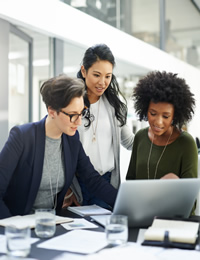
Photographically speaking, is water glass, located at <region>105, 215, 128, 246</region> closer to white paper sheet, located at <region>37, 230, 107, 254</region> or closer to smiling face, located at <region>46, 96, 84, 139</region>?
white paper sheet, located at <region>37, 230, 107, 254</region>

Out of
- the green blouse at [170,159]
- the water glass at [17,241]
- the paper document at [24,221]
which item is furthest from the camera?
the green blouse at [170,159]

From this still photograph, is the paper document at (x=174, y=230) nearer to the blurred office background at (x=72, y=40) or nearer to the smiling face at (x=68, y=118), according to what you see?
the smiling face at (x=68, y=118)

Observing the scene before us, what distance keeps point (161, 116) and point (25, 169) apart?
774 mm

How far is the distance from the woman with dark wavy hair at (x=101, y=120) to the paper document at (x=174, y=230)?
2.88 feet

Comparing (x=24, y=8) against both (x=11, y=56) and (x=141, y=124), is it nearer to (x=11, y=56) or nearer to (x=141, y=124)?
(x=11, y=56)

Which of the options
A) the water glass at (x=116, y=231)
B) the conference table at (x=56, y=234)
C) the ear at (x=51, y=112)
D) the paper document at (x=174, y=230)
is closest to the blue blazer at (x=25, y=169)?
the ear at (x=51, y=112)

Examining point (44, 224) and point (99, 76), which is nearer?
point (44, 224)

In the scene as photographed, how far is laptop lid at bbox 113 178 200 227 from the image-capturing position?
156cm

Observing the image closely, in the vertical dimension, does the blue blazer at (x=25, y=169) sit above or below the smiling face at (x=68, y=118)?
below

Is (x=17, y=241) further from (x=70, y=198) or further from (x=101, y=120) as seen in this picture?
(x=101, y=120)

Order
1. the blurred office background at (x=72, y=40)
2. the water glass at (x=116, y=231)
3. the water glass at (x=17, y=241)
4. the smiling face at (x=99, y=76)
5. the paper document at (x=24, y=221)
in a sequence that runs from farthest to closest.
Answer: the blurred office background at (x=72, y=40), the smiling face at (x=99, y=76), the paper document at (x=24, y=221), the water glass at (x=116, y=231), the water glass at (x=17, y=241)

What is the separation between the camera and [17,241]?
1.28m

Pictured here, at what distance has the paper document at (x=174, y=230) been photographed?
1396 millimetres

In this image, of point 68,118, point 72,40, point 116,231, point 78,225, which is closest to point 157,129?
point 68,118
